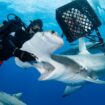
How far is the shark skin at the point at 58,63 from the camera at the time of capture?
362 cm

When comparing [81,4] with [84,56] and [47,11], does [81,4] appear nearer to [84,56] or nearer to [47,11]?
[84,56]

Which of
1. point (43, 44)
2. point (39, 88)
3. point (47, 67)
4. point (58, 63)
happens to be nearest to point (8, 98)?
point (47, 67)

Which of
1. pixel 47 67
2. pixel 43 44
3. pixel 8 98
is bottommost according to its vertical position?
pixel 8 98

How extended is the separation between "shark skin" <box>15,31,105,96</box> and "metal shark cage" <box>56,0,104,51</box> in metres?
0.39

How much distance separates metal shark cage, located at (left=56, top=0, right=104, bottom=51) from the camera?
4.14 metres

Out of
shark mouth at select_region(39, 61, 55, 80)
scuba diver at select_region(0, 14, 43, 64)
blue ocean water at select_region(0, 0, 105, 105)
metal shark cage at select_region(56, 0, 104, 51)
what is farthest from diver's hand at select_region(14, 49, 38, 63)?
blue ocean water at select_region(0, 0, 105, 105)

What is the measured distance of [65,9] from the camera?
4.20 meters

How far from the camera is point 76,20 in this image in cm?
420

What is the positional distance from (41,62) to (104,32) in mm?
22809

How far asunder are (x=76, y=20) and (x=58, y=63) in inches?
30.9

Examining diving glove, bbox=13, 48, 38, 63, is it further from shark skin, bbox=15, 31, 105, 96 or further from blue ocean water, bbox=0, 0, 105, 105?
blue ocean water, bbox=0, 0, 105, 105

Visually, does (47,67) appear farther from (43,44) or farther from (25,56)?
(43,44)

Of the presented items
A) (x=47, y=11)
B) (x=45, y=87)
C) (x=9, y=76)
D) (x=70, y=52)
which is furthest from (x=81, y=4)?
(x=9, y=76)

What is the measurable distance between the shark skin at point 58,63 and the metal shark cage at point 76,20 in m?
0.39
